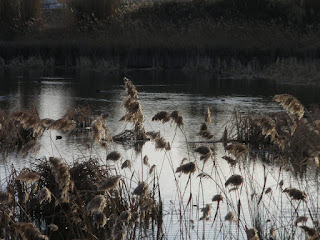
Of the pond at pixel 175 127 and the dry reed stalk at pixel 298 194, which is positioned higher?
the dry reed stalk at pixel 298 194

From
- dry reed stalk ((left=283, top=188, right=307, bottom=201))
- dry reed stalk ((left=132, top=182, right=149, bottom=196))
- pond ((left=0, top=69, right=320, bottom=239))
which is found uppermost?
dry reed stalk ((left=132, top=182, right=149, bottom=196))

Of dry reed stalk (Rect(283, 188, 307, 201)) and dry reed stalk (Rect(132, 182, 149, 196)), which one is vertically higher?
dry reed stalk (Rect(132, 182, 149, 196))

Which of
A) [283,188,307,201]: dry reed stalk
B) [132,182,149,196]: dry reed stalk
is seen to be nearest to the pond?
[283,188,307,201]: dry reed stalk

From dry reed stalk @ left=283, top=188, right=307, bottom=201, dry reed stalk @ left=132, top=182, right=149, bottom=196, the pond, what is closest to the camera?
dry reed stalk @ left=132, top=182, right=149, bottom=196

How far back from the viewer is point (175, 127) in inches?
480

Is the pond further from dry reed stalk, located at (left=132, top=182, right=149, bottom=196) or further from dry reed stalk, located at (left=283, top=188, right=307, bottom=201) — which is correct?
dry reed stalk, located at (left=132, top=182, right=149, bottom=196)

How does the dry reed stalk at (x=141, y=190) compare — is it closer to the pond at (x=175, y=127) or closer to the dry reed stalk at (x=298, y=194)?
the dry reed stalk at (x=298, y=194)

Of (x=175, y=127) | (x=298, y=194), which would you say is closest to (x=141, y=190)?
(x=298, y=194)

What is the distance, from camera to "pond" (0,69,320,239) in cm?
620

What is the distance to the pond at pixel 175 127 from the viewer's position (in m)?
6.20

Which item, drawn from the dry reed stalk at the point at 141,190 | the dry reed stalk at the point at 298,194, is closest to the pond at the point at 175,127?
the dry reed stalk at the point at 298,194

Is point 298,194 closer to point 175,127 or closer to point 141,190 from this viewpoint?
point 141,190

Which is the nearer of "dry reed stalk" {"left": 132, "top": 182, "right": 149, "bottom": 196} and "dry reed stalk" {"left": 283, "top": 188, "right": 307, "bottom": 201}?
"dry reed stalk" {"left": 132, "top": 182, "right": 149, "bottom": 196}

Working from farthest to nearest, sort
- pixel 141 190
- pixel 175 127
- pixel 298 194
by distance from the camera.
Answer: pixel 175 127
pixel 298 194
pixel 141 190
